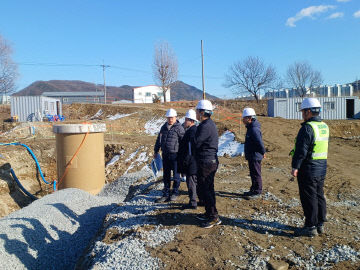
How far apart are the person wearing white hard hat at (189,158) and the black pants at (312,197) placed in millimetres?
1732

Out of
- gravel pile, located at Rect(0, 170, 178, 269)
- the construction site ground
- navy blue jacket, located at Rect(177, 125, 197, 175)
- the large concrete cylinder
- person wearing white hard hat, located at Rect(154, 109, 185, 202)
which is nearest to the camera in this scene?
the construction site ground

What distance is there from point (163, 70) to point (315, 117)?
139 feet

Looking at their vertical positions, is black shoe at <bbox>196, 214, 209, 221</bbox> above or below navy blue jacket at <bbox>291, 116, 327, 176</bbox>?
below

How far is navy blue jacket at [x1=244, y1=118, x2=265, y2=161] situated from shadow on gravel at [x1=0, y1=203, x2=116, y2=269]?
3.51m

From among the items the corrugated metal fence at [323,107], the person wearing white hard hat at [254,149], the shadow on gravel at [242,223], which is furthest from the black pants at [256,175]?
the corrugated metal fence at [323,107]

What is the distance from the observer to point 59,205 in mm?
6227

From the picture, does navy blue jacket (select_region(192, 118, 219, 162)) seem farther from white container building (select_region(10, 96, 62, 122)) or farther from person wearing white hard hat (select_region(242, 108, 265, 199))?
white container building (select_region(10, 96, 62, 122))

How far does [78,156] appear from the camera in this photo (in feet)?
29.9

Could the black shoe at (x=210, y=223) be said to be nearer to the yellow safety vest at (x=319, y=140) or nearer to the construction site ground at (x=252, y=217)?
the construction site ground at (x=252, y=217)

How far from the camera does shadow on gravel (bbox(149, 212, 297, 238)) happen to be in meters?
4.29

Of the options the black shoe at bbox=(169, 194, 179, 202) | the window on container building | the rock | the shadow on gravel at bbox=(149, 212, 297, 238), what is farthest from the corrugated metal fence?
the rock

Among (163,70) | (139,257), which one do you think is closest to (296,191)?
(139,257)

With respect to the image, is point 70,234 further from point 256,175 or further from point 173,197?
point 256,175

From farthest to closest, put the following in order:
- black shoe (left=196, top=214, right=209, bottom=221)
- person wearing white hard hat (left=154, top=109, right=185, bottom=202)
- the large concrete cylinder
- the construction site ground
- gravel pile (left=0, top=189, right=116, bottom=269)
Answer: the large concrete cylinder → person wearing white hard hat (left=154, top=109, right=185, bottom=202) → gravel pile (left=0, top=189, right=116, bottom=269) → black shoe (left=196, top=214, right=209, bottom=221) → the construction site ground
